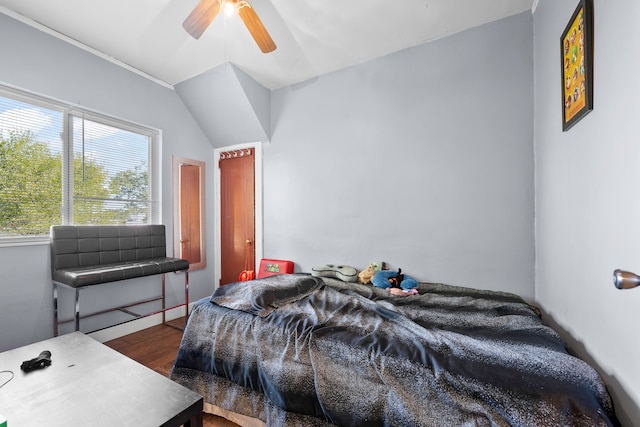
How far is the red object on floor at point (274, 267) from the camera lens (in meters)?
2.98

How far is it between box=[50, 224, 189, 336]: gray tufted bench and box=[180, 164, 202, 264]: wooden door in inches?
13.1

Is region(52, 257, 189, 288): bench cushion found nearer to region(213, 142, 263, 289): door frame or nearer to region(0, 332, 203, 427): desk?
region(0, 332, 203, 427): desk

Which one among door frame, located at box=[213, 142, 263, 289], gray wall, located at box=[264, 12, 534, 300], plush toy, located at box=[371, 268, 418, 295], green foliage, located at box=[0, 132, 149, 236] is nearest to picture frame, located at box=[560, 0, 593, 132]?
gray wall, located at box=[264, 12, 534, 300]

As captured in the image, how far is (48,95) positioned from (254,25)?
1.98 meters

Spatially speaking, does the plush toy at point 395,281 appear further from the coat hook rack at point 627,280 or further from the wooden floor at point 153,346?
the wooden floor at point 153,346

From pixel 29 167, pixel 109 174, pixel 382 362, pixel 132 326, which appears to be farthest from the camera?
pixel 132 326

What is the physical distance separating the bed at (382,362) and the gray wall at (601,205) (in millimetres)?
130

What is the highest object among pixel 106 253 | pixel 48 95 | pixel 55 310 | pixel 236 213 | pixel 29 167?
pixel 48 95

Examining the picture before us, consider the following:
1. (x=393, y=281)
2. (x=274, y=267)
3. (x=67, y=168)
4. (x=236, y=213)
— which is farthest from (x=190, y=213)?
(x=393, y=281)

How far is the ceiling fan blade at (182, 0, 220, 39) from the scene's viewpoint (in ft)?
5.02

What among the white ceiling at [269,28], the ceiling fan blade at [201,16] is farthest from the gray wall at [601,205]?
the ceiling fan blade at [201,16]

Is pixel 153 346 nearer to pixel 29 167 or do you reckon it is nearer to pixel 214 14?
pixel 29 167

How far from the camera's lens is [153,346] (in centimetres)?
250

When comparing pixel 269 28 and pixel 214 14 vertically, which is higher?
pixel 269 28
